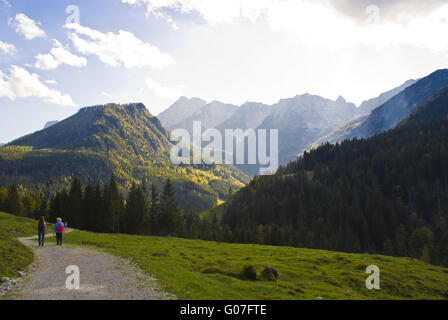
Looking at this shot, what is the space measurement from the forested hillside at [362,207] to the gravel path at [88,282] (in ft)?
259

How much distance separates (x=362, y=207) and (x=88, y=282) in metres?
158

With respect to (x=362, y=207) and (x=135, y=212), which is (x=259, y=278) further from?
(x=362, y=207)

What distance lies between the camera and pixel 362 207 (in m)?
152

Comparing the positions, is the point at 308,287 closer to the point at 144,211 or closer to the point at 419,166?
the point at 144,211

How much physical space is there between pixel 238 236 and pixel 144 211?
34363 mm

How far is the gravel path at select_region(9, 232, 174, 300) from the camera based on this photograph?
1630cm

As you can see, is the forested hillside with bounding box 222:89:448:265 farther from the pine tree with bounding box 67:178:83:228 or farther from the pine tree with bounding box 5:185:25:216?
the pine tree with bounding box 5:185:25:216

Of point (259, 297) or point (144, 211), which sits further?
point (144, 211)

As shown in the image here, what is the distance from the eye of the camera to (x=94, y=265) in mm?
25688

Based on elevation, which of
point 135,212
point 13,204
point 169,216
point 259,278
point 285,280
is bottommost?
point 169,216

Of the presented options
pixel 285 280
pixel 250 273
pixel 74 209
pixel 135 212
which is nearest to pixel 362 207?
pixel 135 212

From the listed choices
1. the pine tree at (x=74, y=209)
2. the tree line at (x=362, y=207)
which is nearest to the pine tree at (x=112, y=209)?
the pine tree at (x=74, y=209)

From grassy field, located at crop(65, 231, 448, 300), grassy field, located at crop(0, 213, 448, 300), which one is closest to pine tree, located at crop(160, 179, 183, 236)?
grassy field, located at crop(0, 213, 448, 300)
